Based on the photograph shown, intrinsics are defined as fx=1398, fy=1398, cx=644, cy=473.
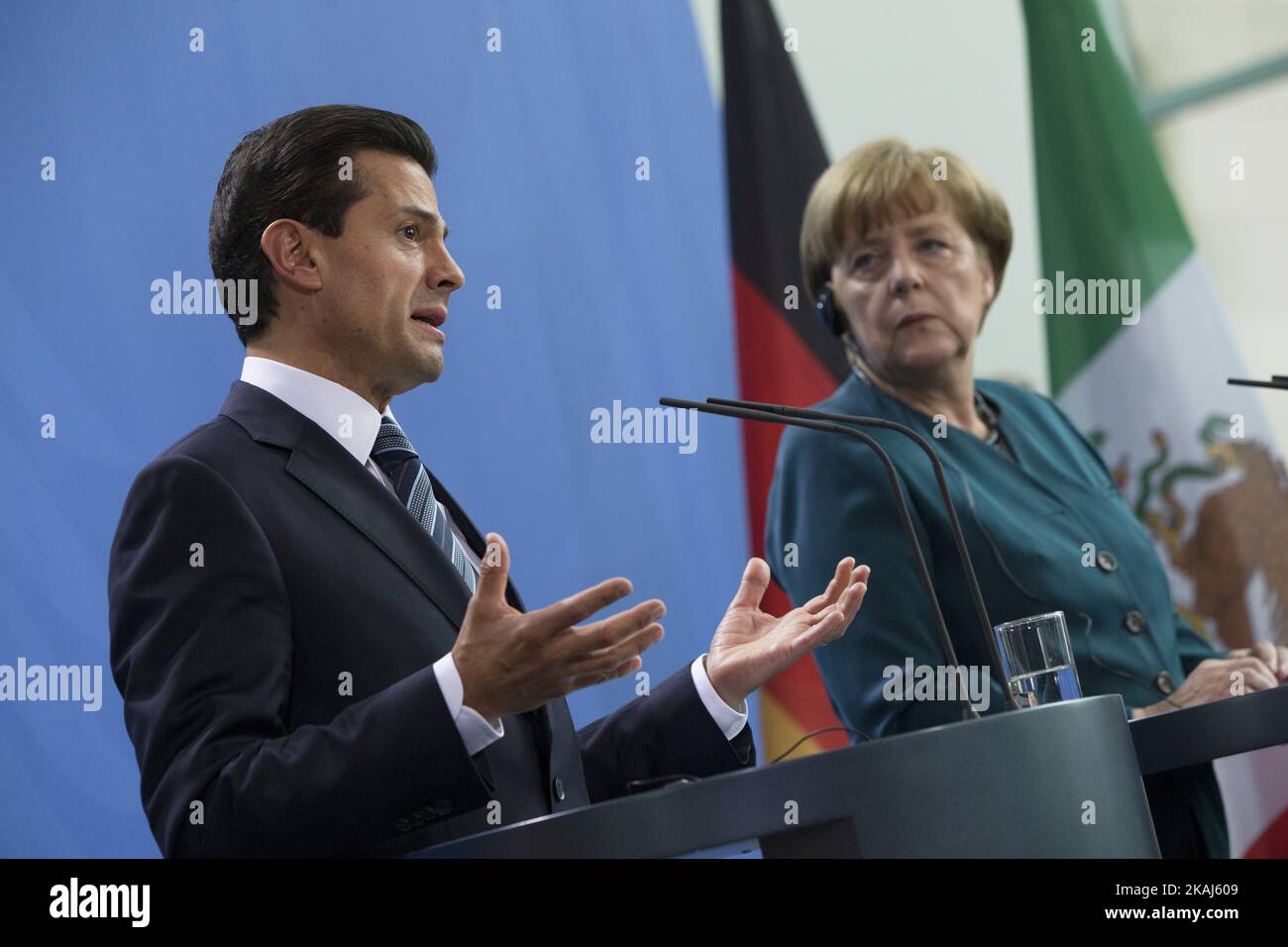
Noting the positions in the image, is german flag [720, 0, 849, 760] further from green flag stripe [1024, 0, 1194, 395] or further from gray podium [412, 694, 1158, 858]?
gray podium [412, 694, 1158, 858]

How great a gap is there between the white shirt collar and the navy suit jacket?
0.13 ft

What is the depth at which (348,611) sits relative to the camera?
1703mm

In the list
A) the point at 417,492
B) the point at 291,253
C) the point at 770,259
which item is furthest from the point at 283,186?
the point at 770,259

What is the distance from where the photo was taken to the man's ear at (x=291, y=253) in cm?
205

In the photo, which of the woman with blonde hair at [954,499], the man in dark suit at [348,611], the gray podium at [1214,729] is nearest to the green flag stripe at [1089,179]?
the woman with blonde hair at [954,499]

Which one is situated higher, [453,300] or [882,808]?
Result: [453,300]

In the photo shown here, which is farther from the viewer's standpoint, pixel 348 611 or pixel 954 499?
pixel 954 499

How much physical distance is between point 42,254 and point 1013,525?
2206 mm

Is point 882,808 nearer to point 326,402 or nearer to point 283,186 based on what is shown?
point 326,402

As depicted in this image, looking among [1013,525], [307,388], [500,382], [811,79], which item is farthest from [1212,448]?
[307,388]

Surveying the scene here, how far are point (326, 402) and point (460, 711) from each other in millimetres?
663

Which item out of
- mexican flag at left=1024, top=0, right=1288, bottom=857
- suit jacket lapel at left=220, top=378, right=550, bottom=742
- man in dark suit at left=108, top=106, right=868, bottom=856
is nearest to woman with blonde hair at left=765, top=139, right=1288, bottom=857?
mexican flag at left=1024, top=0, right=1288, bottom=857

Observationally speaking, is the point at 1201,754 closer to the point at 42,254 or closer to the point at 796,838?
the point at 796,838

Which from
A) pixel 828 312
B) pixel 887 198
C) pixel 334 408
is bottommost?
pixel 334 408
